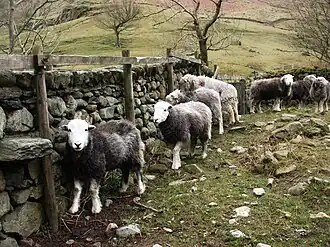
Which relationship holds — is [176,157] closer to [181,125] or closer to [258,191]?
[181,125]

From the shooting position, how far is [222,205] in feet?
21.0

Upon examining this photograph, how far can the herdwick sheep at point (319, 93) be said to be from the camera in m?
15.4

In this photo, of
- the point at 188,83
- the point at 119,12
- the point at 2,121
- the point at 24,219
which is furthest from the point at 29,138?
the point at 119,12

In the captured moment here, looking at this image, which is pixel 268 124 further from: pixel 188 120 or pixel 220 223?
pixel 220 223

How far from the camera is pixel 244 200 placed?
6.55 m

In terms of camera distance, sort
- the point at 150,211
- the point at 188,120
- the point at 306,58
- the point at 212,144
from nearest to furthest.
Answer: the point at 150,211 < the point at 188,120 < the point at 212,144 < the point at 306,58

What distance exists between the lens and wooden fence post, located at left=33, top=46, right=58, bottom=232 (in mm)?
5465

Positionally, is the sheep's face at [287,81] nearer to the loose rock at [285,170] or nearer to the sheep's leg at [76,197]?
the loose rock at [285,170]

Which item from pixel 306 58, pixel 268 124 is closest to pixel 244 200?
pixel 268 124

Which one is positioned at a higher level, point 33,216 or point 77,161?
point 77,161

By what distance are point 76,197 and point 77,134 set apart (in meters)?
0.87

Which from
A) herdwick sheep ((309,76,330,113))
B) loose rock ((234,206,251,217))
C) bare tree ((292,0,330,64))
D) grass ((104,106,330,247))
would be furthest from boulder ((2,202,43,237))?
bare tree ((292,0,330,64))

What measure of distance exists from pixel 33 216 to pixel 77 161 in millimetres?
932

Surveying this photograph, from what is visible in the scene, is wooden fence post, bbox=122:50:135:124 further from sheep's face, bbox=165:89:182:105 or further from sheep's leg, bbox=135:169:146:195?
sheep's face, bbox=165:89:182:105
